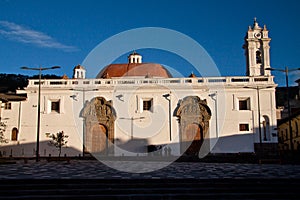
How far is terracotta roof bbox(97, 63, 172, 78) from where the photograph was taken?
1603 inches

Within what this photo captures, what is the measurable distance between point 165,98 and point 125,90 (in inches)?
160

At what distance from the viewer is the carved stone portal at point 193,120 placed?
114ft

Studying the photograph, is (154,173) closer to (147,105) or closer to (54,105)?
(147,105)

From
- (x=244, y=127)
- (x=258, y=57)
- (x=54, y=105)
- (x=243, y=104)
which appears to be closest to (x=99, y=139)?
(x=54, y=105)

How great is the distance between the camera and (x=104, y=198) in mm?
9141

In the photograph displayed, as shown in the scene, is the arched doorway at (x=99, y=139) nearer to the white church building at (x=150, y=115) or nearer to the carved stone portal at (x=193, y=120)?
the white church building at (x=150, y=115)

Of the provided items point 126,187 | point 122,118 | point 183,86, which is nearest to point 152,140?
point 122,118

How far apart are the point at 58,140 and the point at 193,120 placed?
1301 cm

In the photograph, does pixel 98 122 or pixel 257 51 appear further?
pixel 257 51

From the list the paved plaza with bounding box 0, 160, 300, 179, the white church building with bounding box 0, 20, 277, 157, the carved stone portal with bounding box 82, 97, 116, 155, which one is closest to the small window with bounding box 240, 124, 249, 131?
the white church building with bounding box 0, 20, 277, 157

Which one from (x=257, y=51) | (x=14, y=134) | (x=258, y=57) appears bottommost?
(x=14, y=134)

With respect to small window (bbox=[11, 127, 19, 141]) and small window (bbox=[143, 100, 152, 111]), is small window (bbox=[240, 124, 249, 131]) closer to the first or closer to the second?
small window (bbox=[143, 100, 152, 111])

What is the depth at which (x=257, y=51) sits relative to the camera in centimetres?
3706

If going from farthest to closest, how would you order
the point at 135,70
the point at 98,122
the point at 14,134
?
the point at 135,70 → the point at 98,122 → the point at 14,134
